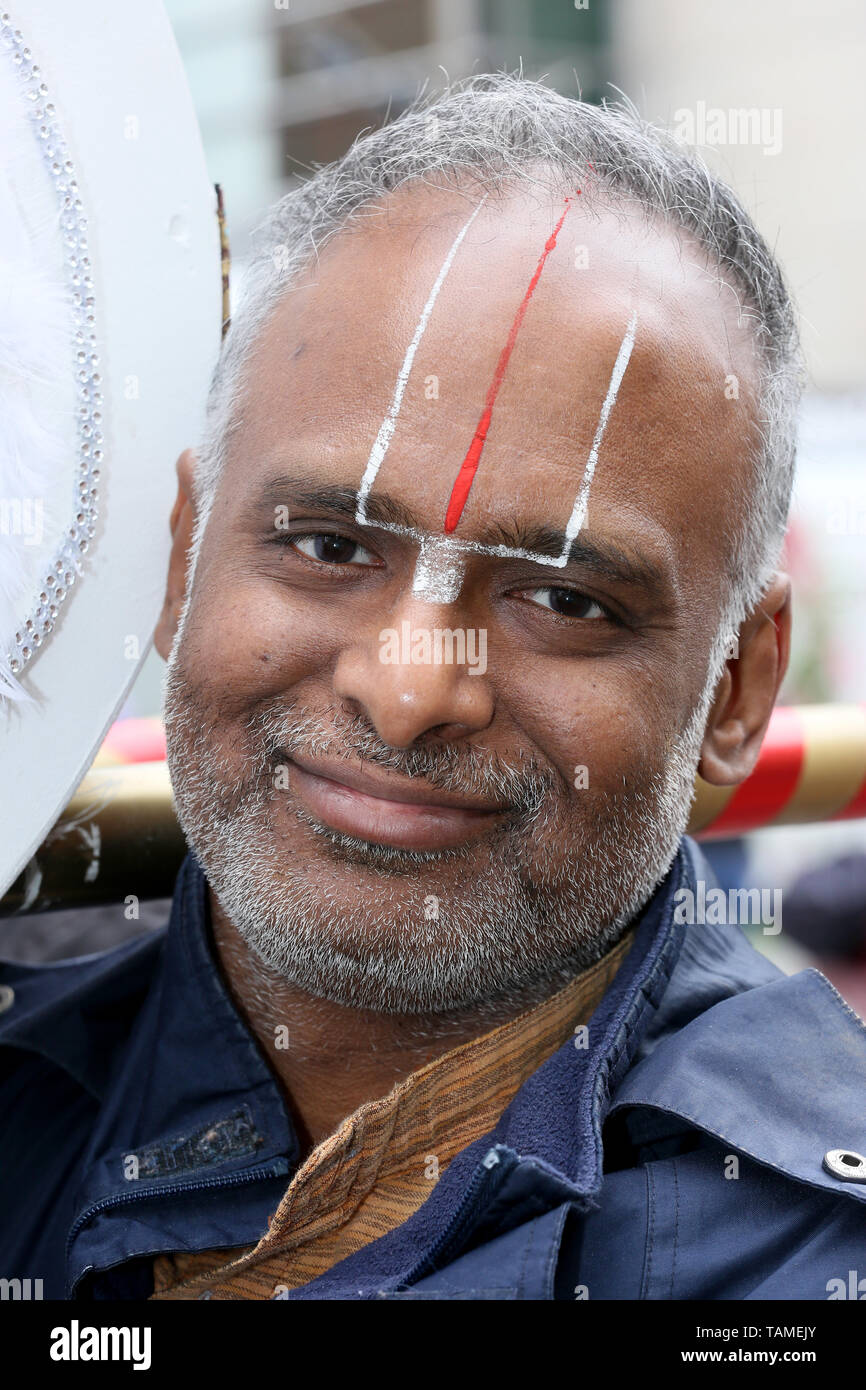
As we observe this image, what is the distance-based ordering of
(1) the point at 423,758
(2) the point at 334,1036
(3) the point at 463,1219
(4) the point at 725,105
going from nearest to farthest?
(3) the point at 463,1219 < (1) the point at 423,758 < (2) the point at 334,1036 < (4) the point at 725,105

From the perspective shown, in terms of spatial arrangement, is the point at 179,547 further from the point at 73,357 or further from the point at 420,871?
the point at 420,871

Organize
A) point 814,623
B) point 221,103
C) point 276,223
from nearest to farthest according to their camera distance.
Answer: point 276,223
point 814,623
point 221,103

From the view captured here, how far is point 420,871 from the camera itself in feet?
5.11

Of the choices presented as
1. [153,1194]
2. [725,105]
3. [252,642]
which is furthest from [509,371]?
[725,105]

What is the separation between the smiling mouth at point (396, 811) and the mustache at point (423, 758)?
0.5 inches

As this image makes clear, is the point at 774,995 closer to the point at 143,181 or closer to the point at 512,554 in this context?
the point at 512,554

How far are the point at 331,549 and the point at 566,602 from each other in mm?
281

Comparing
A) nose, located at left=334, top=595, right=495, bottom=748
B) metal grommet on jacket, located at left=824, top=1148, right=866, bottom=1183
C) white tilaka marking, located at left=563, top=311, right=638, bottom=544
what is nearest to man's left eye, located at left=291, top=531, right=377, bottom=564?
nose, located at left=334, top=595, right=495, bottom=748

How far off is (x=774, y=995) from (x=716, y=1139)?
254 millimetres

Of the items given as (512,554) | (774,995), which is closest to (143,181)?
(512,554)

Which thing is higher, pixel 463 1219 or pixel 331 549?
pixel 331 549

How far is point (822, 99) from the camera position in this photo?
7.71m

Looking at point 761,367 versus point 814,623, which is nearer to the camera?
point 761,367
